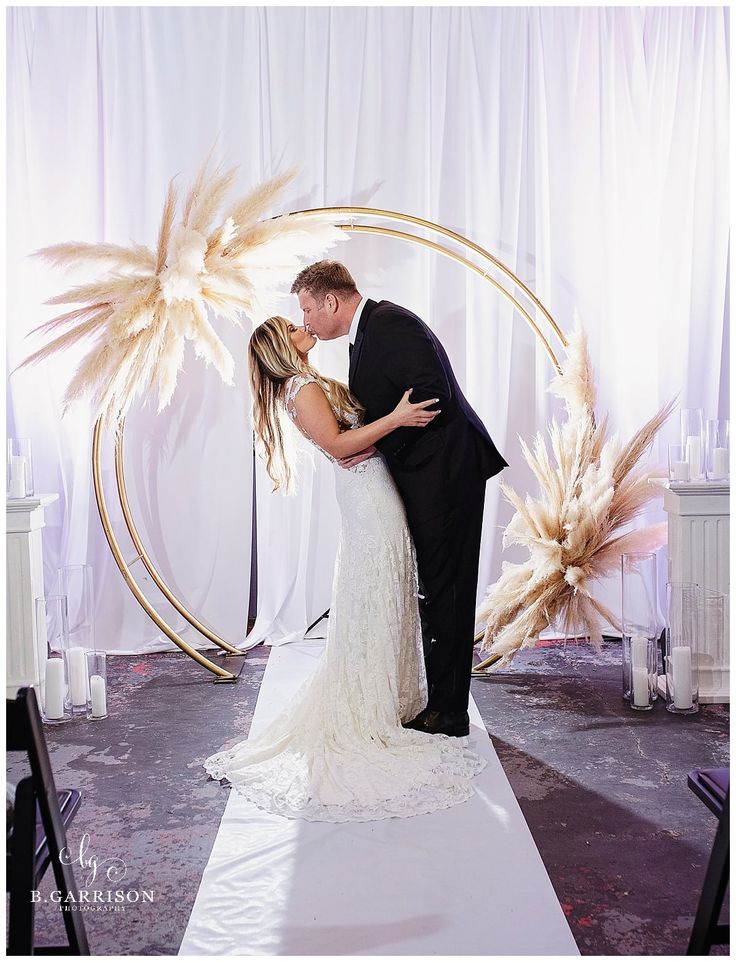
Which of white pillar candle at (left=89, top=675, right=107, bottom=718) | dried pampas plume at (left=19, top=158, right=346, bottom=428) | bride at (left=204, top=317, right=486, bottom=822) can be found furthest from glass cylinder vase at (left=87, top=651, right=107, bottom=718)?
dried pampas plume at (left=19, top=158, right=346, bottom=428)

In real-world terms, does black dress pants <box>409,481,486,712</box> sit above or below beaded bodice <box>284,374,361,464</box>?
below

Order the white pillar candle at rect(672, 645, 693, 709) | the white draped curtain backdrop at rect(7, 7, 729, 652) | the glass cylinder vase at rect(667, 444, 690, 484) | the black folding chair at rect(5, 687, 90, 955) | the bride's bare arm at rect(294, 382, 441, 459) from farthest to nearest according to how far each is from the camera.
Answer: the white draped curtain backdrop at rect(7, 7, 729, 652) < the glass cylinder vase at rect(667, 444, 690, 484) < the white pillar candle at rect(672, 645, 693, 709) < the bride's bare arm at rect(294, 382, 441, 459) < the black folding chair at rect(5, 687, 90, 955)

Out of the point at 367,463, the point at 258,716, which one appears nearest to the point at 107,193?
the point at 367,463

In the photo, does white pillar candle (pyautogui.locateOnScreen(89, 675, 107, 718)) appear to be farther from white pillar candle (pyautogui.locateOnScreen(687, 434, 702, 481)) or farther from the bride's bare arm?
white pillar candle (pyautogui.locateOnScreen(687, 434, 702, 481))

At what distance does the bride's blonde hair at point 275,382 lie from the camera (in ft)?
9.74

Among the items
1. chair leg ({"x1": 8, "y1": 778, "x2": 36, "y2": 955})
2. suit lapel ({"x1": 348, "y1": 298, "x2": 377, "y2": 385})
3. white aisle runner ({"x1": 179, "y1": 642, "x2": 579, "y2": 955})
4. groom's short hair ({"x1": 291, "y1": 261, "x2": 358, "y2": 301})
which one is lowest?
white aisle runner ({"x1": 179, "y1": 642, "x2": 579, "y2": 955})

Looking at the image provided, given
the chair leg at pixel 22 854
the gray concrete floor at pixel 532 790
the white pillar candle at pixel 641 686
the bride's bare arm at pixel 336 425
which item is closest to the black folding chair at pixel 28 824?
the chair leg at pixel 22 854

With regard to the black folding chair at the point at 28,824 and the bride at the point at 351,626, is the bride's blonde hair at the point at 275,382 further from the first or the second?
the black folding chair at the point at 28,824

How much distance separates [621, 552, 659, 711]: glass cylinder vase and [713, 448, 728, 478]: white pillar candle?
1.56 feet

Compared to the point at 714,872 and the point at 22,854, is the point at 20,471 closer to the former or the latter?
the point at 22,854

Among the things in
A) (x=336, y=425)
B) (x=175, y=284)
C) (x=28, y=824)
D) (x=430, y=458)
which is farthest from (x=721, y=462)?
(x=28, y=824)

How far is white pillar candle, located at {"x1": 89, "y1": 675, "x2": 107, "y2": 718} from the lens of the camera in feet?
11.5

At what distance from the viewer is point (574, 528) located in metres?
3.83

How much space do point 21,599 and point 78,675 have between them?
47cm
